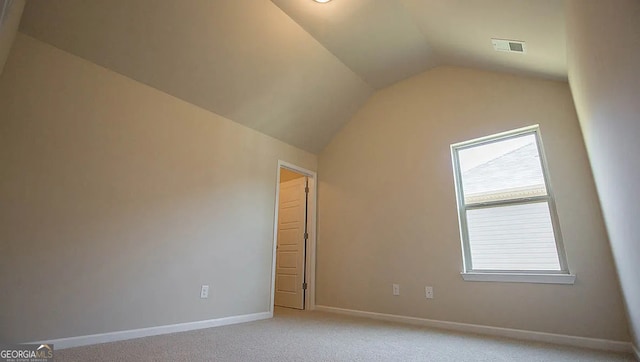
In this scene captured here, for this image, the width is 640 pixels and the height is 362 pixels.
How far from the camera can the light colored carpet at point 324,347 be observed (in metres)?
2.02

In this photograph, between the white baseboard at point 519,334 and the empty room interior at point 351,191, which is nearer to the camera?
the empty room interior at point 351,191

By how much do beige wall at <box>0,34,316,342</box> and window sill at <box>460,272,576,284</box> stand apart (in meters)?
2.44

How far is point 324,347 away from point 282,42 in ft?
9.83

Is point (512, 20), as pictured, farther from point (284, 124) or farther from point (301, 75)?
point (284, 124)

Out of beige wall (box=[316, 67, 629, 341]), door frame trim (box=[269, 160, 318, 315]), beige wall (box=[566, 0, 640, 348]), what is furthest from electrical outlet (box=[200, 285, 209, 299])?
beige wall (box=[566, 0, 640, 348])

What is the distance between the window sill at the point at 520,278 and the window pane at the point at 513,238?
0.36 feet

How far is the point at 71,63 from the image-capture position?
2516 mm

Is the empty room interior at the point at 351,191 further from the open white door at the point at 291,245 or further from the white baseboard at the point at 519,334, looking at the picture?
the open white door at the point at 291,245

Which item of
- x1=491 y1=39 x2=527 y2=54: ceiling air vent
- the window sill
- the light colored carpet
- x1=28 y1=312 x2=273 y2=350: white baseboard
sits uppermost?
x1=491 y1=39 x2=527 y2=54: ceiling air vent

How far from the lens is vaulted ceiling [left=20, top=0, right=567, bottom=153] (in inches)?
92.0

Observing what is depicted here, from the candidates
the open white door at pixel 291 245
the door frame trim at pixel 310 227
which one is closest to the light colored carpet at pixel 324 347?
the door frame trim at pixel 310 227

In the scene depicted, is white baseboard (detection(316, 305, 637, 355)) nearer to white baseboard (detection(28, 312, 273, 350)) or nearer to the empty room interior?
the empty room interior

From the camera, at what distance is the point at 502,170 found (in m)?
3.14

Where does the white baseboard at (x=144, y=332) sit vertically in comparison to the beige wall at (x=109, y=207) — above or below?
below
